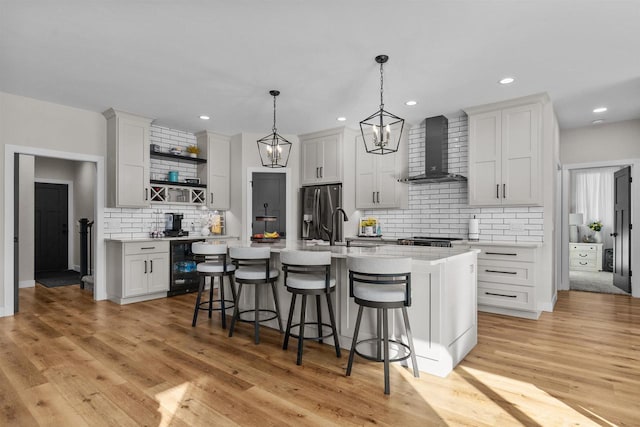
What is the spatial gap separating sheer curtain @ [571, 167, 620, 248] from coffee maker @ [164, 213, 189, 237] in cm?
854

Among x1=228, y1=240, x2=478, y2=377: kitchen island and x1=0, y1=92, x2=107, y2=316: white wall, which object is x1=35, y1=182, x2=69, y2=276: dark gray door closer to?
x1=0, y1=92, x2=107, y2=316: white wall

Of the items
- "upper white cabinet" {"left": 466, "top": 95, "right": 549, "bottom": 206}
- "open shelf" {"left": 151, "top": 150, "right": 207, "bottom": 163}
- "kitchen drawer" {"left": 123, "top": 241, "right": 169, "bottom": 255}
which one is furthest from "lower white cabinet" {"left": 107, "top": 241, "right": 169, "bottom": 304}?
"upper white cabinet" {"left": 466, "top": 95, "right": 549, "bottom": 206}

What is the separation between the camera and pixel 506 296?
4.39 meters

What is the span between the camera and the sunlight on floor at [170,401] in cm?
211

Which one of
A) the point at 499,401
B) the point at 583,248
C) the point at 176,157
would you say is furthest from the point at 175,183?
the point at 583,248

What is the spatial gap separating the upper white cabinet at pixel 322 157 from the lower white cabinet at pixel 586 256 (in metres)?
6.11

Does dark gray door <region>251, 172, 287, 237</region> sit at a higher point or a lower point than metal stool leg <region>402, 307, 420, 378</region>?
higher

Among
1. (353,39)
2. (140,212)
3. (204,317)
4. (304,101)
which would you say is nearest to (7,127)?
(140,212)

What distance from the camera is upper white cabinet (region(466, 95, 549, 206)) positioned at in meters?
4.46

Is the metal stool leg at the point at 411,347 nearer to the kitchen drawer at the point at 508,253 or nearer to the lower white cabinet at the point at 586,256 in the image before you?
the kitchen drawer at the point at 508,253

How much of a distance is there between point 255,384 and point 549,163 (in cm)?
425

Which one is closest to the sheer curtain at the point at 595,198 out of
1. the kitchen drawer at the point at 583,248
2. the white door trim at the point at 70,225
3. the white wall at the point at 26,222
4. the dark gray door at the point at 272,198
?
the kitchen drawer at the point at 583,248

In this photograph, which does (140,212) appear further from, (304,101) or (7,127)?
(304,101)

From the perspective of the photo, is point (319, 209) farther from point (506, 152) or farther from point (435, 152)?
point (506, 152)
